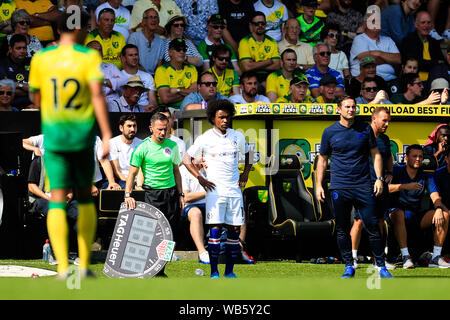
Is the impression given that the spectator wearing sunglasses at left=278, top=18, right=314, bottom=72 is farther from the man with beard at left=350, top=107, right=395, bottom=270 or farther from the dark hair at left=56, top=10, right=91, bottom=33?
the dark hair at left=56, top=10, right=91, bottom=33

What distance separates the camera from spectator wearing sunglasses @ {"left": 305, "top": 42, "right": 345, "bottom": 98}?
15680 millimetres

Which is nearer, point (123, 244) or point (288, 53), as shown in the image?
point (123, 244)

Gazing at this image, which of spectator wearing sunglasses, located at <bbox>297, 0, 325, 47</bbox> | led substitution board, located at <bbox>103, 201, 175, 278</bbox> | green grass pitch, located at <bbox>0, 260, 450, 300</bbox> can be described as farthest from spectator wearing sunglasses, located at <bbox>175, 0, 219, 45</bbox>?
green grass pitch, located at <bbox>0, 260, 450, 300</bbox>

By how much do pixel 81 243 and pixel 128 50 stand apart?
352 inches

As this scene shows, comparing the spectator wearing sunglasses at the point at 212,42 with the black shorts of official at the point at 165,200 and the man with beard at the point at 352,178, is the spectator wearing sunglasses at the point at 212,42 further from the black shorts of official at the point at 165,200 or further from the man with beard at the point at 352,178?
the man with beard at the point at 352,178

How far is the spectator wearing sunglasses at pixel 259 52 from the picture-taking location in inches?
628

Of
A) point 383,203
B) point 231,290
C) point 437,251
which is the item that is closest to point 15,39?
point 383,203

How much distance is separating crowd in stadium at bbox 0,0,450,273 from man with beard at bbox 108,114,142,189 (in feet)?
0.05

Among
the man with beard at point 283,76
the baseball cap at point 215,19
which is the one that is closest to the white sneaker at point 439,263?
the man with beard at point 283,76

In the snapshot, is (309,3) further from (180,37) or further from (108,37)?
(108,37)

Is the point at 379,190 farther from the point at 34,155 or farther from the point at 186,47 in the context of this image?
the point at 186,47

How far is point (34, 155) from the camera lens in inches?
484
